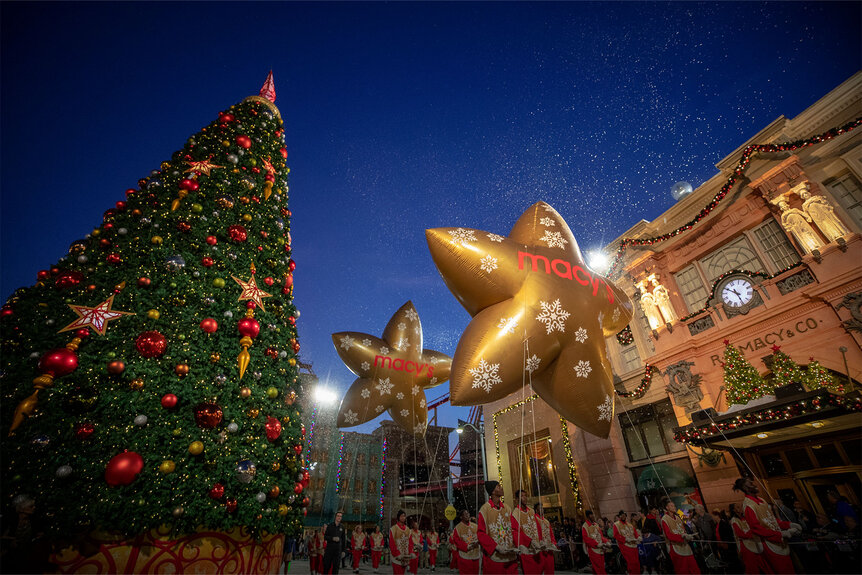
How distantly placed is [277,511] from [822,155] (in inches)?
555

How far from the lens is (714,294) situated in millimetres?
10250

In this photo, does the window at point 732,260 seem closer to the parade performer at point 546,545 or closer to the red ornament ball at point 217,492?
the parade performer at point 546,545

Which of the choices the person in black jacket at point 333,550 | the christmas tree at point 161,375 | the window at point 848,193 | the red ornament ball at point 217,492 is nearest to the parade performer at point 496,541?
the christmas tree at point 161,375

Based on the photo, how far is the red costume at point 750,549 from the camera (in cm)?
574

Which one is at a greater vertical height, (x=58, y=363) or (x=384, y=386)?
(x=384, y=386)

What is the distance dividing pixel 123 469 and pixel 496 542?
5568 mm

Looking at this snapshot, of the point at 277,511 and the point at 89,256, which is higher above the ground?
the point at 89,256

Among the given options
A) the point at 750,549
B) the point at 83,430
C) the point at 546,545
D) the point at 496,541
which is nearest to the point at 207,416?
the point at 83,430

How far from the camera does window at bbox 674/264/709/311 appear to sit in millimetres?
10977

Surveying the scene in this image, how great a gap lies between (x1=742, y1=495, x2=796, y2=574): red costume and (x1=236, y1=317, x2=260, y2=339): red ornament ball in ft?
26.0

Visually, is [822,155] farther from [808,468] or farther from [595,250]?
[808,468]

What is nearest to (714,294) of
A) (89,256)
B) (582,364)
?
(582,364)

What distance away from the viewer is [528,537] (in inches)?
241

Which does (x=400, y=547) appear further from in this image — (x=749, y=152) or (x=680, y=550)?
(x=749, y=152)
